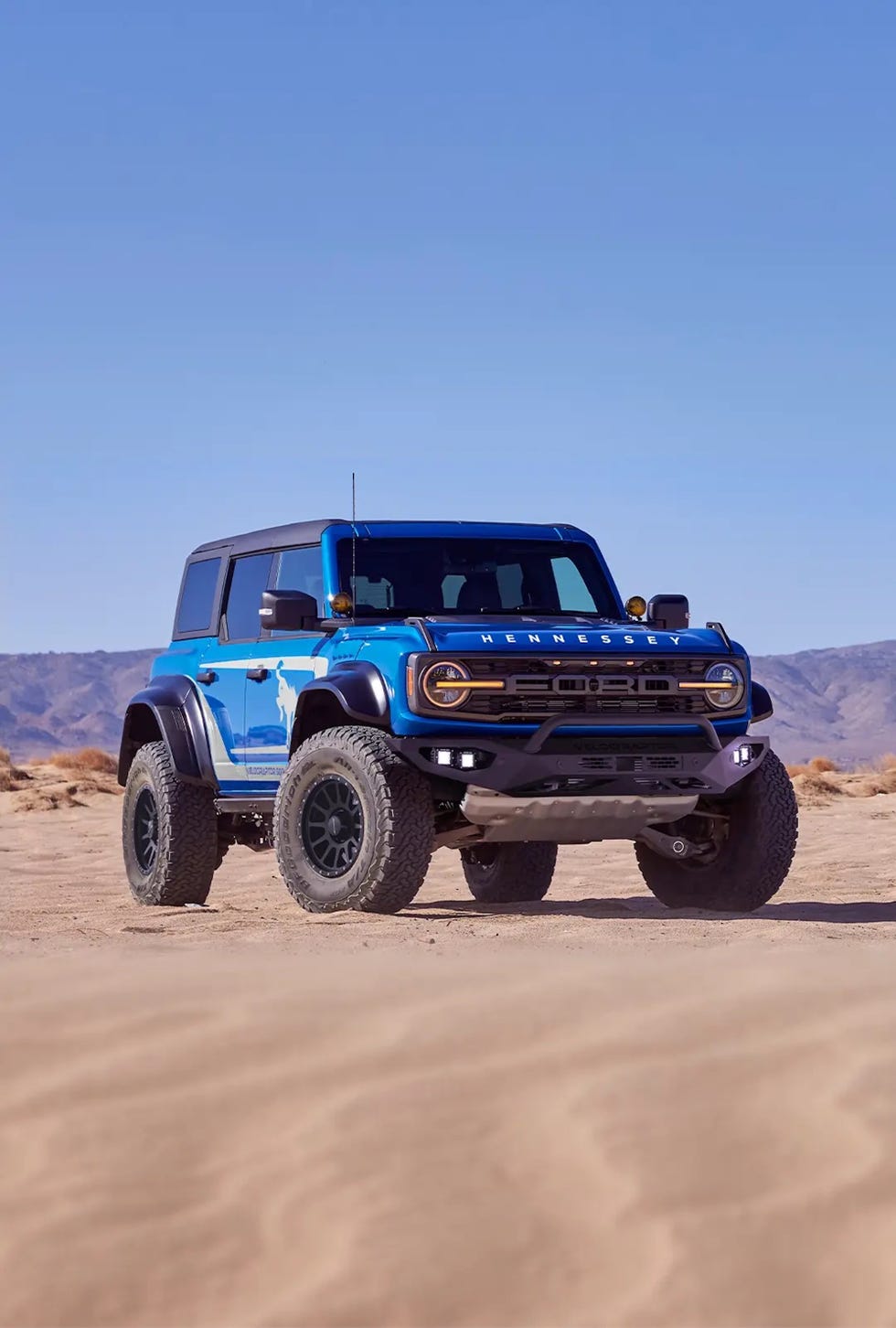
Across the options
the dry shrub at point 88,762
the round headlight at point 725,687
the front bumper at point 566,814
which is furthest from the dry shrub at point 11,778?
the front bumper at point 566,814

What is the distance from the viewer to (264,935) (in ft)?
24.7

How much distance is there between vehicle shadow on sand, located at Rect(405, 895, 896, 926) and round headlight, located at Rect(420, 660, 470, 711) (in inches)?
39.7

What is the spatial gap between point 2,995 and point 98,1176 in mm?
1493

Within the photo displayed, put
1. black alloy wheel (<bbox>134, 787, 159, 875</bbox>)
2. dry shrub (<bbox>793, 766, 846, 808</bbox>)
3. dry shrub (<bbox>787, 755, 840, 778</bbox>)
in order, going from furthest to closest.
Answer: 1. dry shrub (<bbox>787, 755, 840, 778</bbox>)
2. dry shrub (<bbox>793, 766, 846, 808</bbox>)
3. black alloy wheel (<bbox>134, 787, 159, 875</bbox>)

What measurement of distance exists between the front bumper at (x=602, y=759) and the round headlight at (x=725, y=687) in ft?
0.57

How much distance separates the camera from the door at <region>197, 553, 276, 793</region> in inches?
422

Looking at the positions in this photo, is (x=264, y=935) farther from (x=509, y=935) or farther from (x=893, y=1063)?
(x=893, y=1063)

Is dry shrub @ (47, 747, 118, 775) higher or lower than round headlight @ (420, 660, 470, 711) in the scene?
lower

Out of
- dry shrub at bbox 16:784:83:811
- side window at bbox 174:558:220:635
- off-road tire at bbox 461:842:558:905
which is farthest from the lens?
dry shrub at bbox 16:784:83:811

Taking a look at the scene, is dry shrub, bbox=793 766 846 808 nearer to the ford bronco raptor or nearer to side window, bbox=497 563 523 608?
the ford bronco raptor

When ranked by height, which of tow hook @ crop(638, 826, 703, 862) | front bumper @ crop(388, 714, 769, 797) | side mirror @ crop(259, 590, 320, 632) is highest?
side mirror @ crop(259, 590, 320, 632)

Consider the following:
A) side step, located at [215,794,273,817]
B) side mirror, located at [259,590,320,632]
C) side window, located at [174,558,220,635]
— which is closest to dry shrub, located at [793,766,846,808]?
side window, located at [174,558,220,635]

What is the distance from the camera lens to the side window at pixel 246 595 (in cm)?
1115

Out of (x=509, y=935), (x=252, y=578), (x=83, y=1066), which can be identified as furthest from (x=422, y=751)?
(x=83, y=1066)
